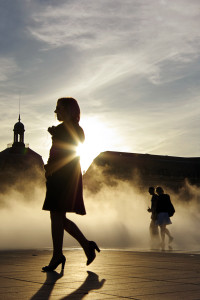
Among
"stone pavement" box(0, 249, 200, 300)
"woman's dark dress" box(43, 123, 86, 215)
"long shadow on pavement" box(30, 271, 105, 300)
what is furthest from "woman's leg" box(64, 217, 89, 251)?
"long shadow on pavement" box(30, 271, 105, 300)

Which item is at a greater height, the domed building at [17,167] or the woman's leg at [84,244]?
the domed building at [17,167]

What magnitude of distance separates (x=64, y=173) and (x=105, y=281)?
5.41 feet

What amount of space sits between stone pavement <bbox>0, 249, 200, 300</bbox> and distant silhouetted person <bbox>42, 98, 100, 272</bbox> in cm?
37

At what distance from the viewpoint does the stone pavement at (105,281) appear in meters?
4.54

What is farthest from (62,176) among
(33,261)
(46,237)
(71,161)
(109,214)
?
(109,214)

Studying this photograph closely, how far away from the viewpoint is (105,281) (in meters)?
5.41

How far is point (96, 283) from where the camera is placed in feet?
17.3

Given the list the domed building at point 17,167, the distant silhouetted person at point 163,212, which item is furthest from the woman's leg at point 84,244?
the domed building at point 17,167

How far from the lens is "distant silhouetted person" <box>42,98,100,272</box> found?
652 centimetres

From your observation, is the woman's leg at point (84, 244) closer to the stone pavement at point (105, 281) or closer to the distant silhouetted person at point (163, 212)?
the stone pavement at point (105, 281)

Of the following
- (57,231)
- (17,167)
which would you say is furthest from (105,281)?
(17,167)

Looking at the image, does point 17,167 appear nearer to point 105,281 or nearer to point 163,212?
point 163,212

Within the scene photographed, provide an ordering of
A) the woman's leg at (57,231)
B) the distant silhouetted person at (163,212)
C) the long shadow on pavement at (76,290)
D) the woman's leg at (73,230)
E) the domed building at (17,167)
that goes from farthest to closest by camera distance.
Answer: the domed building at (17,167)
the distant silhouetted person at (163,212)
the woman's leg at (73,230)
the woman's leg at (57,231)
the long shadow on pavement at (76,290)

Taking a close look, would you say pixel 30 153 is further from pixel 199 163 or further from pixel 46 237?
pixel 46 237
